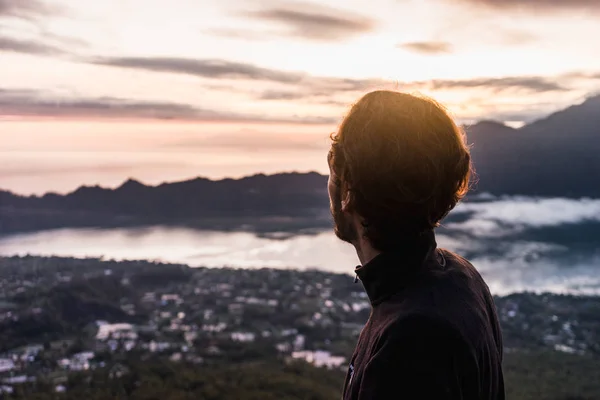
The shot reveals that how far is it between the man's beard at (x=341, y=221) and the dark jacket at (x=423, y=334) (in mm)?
117

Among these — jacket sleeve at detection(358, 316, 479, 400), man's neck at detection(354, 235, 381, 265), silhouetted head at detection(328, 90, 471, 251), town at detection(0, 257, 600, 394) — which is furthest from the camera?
town at detection(0, 257, 600, 394)

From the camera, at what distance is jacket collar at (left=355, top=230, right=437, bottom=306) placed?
1.85 metres

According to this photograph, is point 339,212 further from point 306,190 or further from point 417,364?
point 306,190

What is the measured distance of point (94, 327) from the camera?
138 ft

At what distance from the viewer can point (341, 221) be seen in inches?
78.4

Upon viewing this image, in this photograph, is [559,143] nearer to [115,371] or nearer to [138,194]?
[138,194]

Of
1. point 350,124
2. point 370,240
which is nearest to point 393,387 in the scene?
point 370,240

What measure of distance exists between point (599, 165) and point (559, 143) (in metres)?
5.18

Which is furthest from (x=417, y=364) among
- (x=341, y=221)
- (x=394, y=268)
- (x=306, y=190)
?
(x=306, y=190)

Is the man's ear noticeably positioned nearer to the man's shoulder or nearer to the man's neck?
the man's neck

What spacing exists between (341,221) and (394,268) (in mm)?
235

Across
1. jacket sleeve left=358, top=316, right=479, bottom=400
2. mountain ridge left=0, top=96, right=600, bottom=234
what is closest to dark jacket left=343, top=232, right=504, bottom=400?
jacket sleeve left=358, top=316, right=479, bottom=400

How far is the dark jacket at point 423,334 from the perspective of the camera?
1.63m

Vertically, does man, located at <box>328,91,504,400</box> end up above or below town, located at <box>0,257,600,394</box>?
above
